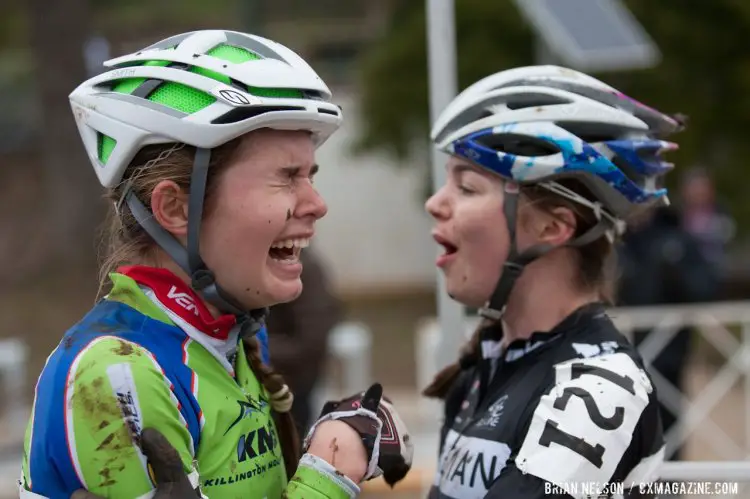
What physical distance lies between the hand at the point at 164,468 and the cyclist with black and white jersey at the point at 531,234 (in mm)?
860

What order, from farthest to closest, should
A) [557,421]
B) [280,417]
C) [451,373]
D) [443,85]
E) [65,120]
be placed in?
[65,120] < [443,85] < [451,373] < [280,417] < [557,421]

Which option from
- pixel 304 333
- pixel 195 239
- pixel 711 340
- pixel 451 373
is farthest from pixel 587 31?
pixel 711 340

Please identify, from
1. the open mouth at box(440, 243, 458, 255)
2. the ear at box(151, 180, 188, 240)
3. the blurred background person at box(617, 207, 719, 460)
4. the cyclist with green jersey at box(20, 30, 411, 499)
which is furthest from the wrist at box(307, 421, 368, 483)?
the blurred background person at box(617, 207, 719, 460)

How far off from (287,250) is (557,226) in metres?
0.86

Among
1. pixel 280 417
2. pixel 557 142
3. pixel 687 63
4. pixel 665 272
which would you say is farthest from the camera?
pixel 687 63

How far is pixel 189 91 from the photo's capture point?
213cm

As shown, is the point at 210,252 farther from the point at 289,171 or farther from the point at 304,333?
the point at 304,333

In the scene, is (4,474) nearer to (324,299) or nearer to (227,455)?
(324,299)

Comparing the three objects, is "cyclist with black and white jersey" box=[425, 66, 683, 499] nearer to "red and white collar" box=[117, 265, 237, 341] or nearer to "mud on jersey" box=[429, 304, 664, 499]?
"mud on jersey" box=[429, 304, 664, 499]

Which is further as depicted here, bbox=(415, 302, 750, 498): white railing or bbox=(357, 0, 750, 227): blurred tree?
bbox=(357, 0, 750, 227): blurred tree

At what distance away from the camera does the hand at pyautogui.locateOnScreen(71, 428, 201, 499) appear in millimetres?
1846

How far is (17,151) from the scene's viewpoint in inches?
814

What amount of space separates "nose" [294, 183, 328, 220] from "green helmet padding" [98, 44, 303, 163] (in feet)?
0.70

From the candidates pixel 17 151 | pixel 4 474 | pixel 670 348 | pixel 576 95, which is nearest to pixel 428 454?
pixel 670 348
